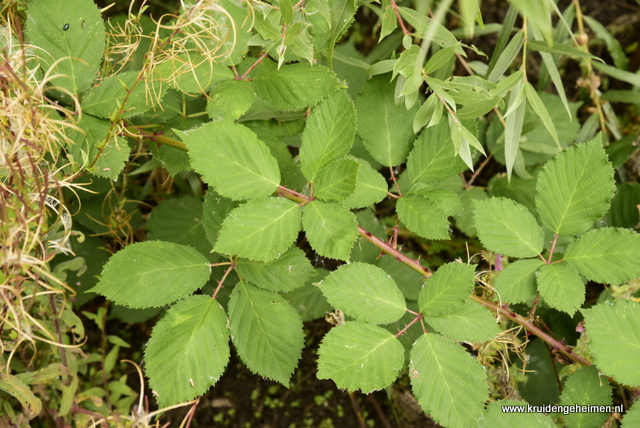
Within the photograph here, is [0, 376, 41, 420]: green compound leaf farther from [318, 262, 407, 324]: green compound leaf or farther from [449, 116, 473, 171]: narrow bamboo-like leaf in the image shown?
[449, 116, 473, 171]: narrow bamboo-like leaf

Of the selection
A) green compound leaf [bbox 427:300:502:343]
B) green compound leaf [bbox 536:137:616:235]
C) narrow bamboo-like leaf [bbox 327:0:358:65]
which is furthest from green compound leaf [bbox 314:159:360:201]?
green compound leaf [bbox 536:137:616:235]

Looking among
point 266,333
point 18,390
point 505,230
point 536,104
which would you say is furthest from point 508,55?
point 18,390

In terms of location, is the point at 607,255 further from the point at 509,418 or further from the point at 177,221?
the point at 177,221

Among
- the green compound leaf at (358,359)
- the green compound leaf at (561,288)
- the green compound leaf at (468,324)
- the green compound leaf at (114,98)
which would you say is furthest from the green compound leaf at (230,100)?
the green compound leaf at (561,288)

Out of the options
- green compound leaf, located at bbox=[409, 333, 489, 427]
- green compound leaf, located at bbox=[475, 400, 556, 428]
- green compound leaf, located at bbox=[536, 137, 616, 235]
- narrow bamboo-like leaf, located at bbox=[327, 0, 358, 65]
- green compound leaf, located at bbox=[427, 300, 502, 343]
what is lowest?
green compound leaf, located at bbox=[475, 400, 556, 428]

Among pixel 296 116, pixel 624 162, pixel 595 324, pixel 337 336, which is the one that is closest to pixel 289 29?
pixel 296 116

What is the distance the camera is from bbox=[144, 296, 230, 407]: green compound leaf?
3.32 ft

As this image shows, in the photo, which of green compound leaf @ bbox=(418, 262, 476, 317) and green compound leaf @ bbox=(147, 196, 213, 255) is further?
green compound leaf @ bbox=(147, 196, 213, 255)

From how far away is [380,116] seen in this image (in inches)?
45.4

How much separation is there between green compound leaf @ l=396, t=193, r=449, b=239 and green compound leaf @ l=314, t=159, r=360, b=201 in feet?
0.65

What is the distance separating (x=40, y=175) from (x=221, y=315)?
47 cm

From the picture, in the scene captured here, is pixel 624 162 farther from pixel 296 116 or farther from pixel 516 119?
pixel 296 116

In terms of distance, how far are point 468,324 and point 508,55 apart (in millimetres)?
698

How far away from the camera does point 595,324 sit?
100 cm
